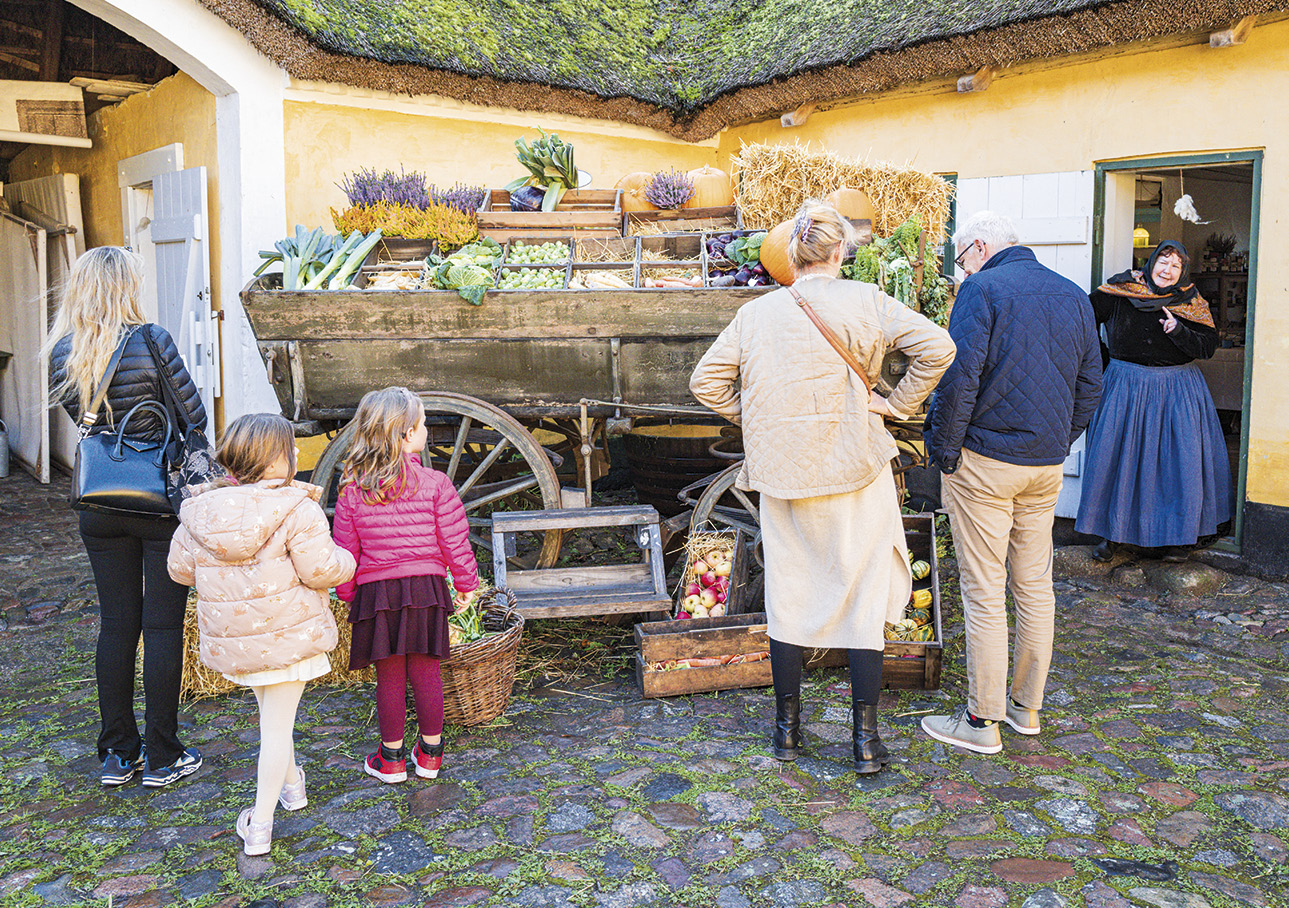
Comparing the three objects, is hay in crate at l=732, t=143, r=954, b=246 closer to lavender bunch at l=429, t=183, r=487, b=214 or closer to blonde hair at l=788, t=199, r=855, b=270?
lavender bunch at l=429, t=183, r=487, b=214

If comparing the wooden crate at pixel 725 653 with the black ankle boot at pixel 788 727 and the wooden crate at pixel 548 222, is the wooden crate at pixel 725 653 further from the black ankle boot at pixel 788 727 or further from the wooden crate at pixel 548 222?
the wooden crate at pixel 548 222

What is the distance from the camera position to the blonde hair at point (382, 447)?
3.05 m

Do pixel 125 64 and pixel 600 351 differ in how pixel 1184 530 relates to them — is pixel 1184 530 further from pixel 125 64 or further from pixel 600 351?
pixel 125 64

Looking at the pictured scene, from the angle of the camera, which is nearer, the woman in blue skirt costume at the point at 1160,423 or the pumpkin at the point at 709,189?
the woman in blue skirt costume at the point at 1160,423

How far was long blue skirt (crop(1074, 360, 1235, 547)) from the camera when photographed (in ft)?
17.5

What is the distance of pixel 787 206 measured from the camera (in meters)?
5.27

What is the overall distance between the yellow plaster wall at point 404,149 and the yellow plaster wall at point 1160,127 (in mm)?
2273

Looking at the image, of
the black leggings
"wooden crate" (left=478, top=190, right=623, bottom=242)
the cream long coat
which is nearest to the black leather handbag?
the cream long coat

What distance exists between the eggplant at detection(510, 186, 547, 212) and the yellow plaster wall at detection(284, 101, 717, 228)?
4.00 ft

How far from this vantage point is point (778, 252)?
15.0ft

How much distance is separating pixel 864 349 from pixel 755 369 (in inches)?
13.4

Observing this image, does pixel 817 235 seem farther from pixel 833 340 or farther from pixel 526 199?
pixel 526 199

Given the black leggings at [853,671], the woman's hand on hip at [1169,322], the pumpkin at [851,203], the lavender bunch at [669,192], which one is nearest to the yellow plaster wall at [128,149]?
the lavender bunch at [669,192]

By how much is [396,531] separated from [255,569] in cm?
48
